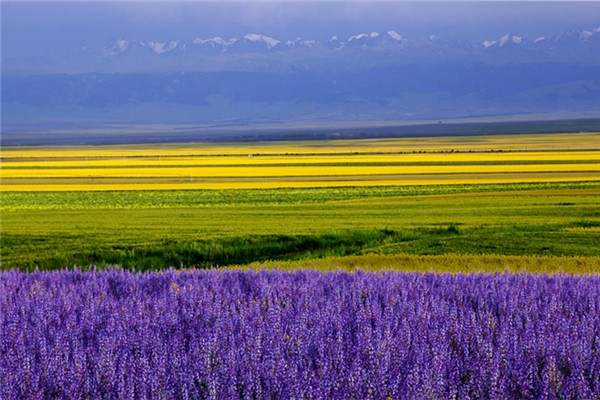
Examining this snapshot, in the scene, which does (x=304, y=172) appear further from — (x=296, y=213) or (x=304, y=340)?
(x=304, y=340)

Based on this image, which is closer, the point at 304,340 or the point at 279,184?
the point at 304,340

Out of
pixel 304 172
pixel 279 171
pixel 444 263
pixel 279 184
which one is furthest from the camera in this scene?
pixel 279 171

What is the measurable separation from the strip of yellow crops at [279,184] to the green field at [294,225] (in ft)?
13.9

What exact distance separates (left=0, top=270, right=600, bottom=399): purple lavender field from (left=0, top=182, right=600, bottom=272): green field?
27.0 ft

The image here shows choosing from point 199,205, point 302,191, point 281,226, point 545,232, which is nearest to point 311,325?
point 545,232

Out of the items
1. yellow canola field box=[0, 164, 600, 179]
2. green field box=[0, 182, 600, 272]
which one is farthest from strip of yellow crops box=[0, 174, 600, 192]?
yellow canola field box=[0, 164, 600, 179]

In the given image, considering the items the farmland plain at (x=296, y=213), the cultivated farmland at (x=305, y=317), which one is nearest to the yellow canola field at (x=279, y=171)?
the farmland plain at (x=296, y=213)

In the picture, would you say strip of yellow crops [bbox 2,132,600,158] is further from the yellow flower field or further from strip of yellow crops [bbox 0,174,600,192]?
strip of yellow crops [bbox 0,174,600,192]

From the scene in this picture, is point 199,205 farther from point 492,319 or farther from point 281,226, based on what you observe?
point 492,319

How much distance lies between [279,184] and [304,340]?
51910 millimetres

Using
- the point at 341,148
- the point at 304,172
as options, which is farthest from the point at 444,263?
the point at 341,148

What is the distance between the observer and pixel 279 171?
74.3 metres

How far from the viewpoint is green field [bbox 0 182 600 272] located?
939 inches

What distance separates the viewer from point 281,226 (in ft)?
105
